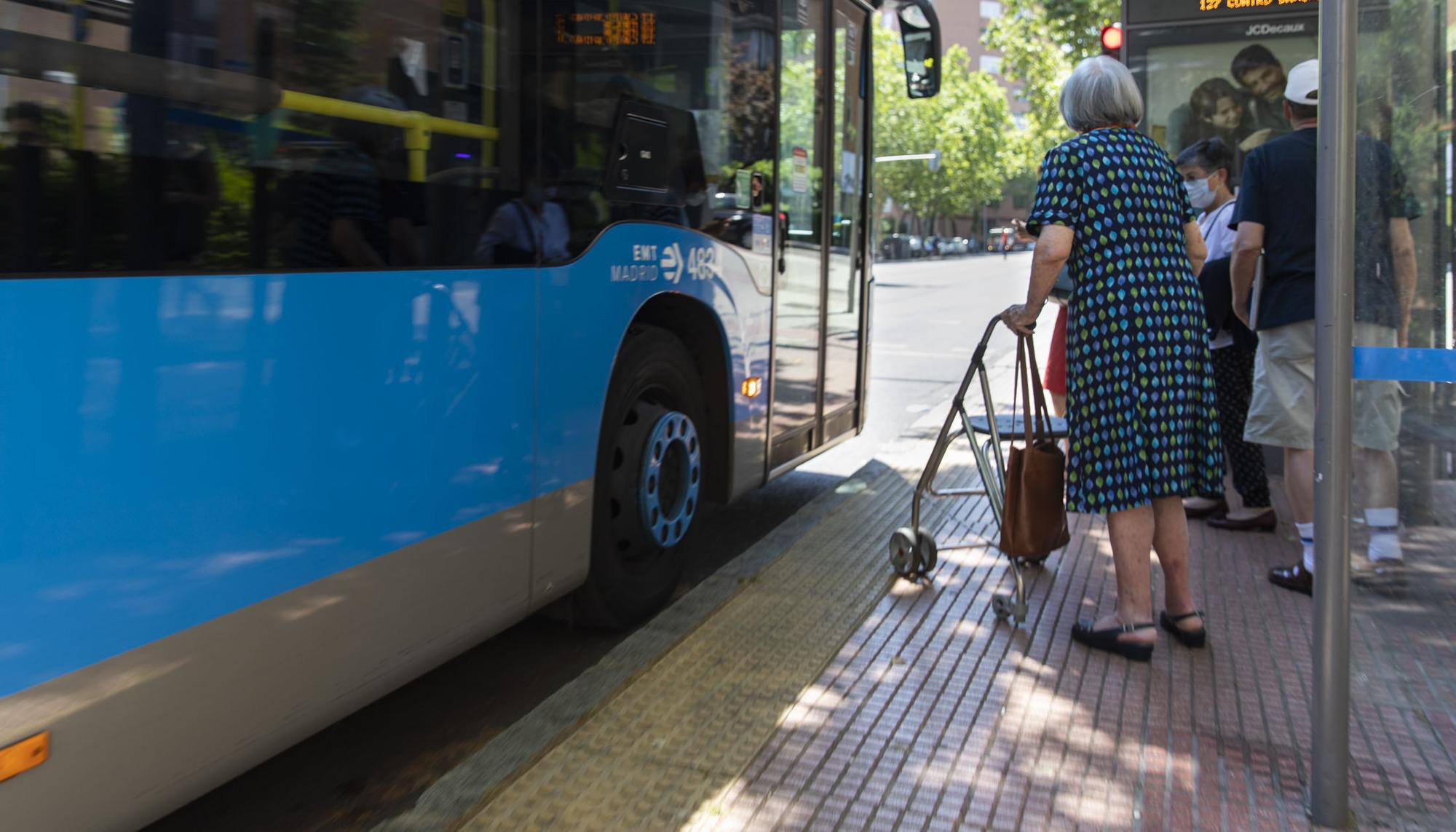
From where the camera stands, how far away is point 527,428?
149 inches

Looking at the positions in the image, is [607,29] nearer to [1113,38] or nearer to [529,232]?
[529,232]

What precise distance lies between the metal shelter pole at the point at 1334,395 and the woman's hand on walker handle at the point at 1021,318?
4.62ft

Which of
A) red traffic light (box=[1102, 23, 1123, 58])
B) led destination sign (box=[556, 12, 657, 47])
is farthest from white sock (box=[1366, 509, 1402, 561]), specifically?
red traffic light (box=[1102, 23, 1123, 58])

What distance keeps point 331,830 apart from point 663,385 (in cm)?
210

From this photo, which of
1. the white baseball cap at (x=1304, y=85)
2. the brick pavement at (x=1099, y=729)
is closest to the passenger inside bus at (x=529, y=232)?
the brick pavement at (x=1099, y=729)

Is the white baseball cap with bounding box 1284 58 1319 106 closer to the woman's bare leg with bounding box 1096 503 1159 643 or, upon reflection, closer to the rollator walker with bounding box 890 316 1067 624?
the rollator walker with bounding box 890 316 1067 624

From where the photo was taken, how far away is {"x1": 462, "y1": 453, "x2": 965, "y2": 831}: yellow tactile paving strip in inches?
127

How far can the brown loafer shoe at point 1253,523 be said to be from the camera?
243 inches

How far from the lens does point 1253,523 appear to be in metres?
6.17

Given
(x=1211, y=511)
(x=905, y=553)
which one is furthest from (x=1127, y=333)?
(x=1211, y=511)

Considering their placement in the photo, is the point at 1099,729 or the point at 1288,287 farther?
the point at 1288,287

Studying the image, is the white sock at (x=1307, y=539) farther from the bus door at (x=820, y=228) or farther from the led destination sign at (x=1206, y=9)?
the led destination sign at (x=1206, y=9)

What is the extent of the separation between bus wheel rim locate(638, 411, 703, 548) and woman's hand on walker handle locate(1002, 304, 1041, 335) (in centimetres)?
127

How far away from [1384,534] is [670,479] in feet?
8.55
